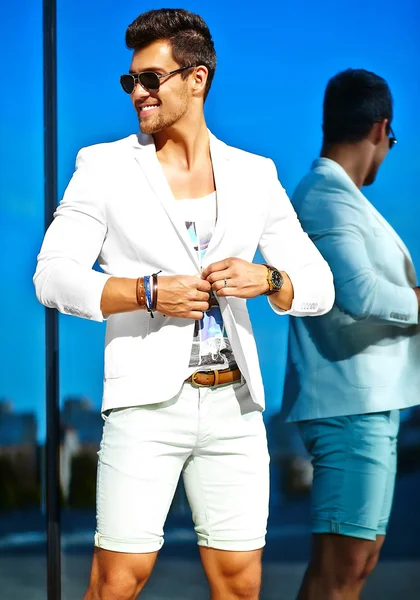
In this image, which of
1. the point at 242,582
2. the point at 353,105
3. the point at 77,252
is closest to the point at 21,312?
the point at 77,252

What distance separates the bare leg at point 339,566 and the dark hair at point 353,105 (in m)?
1.47

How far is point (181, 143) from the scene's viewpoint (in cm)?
243

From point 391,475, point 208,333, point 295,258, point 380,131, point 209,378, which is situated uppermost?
point 380,131

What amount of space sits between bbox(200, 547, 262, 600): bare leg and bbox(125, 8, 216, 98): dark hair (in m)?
1.33

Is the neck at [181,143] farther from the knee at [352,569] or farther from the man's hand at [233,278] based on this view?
the knee at [352,569]

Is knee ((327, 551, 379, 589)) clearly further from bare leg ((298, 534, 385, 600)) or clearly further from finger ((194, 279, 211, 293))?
finger ((194, 279, 211, 293))

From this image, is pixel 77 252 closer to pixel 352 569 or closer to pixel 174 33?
pixel 174 33

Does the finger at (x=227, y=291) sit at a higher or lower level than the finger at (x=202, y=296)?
higher

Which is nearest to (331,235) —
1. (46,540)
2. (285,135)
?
(285,135)

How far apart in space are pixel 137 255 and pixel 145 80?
18.4 inches

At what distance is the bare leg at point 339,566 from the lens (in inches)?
123

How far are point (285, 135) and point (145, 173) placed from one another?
0.95 metres

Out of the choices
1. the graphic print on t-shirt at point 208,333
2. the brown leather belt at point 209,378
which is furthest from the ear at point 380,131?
the brown leather belt at point 209,378

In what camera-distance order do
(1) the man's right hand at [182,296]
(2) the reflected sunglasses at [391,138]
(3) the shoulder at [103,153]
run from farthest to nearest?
(2) the reflected sunglasses at [391,138], (3) the shoulder at [103,153], (1) the man's right hand at [182,296]
